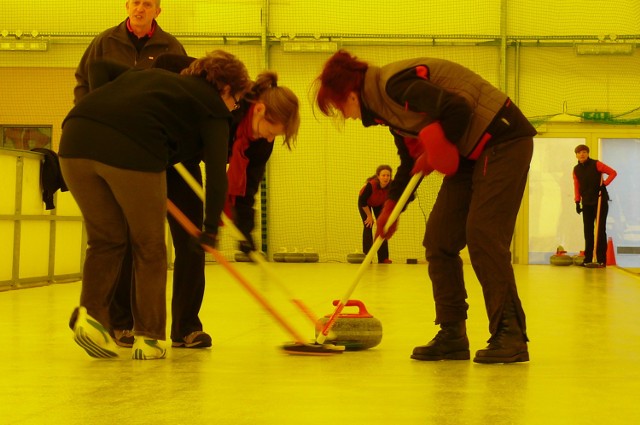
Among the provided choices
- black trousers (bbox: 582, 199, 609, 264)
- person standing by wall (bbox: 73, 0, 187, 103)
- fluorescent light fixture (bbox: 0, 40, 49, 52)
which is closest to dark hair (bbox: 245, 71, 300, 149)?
person standing by wall (bbox: 73, 0, 187, 103)

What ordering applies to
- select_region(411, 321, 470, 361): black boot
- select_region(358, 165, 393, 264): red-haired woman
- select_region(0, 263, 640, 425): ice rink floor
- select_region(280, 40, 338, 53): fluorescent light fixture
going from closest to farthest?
select_region(0, 263, 640, 425): ice rink floor
select_region(411, 321, 470, 361): black boot
select_region(358, 165, 393, 264): red-haired woman
select_region(280, 40, 338, 53): fluorescent light fixture

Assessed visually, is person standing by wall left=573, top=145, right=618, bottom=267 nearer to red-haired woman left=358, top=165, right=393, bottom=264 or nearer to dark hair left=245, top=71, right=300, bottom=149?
red-haired woman left=358, top=165, right=393, bottom=264

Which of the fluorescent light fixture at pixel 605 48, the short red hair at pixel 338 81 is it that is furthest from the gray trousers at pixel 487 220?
the fluorescent light fixture at pixel 605 48

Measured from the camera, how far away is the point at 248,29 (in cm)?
1437

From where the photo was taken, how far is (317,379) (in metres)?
3.06

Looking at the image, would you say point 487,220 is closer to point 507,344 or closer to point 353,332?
point 507,344

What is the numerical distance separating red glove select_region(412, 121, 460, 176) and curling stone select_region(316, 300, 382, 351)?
2.81ft

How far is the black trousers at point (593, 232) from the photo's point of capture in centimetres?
1247

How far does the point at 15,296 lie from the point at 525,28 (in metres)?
9.94

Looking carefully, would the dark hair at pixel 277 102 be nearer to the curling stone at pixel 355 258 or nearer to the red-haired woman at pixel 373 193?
the red-haired woman at pixel 373 193

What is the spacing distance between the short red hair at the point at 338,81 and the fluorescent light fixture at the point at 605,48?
11.5 meters

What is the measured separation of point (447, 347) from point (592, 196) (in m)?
9.68

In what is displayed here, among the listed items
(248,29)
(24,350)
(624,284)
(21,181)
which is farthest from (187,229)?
(248,29)

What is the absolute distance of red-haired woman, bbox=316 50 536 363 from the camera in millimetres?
3244
